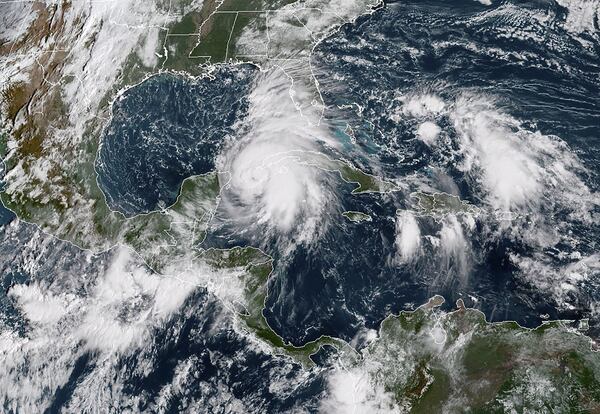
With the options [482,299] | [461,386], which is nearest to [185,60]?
[482,299]

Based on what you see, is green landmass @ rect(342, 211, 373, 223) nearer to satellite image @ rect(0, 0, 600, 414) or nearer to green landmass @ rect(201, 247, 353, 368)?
satellite image @ rect(0, 0, 600, 414)

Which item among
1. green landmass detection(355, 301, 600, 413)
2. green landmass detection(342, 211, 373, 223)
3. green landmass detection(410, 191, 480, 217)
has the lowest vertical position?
green landmass detection(355, 301, 600, 413)

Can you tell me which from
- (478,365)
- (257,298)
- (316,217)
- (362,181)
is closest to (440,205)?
(362,181)

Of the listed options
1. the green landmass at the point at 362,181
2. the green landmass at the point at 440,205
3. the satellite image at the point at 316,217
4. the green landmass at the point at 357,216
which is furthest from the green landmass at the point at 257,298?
the green landmass at the point at 440,205

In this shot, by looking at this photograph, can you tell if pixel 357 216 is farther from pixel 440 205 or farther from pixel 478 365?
pixel 478 365

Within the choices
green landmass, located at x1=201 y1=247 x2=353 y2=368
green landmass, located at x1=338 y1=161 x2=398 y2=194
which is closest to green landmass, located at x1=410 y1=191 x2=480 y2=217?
green landmass, located at x1=338 y1=161 x2=398 y2=194

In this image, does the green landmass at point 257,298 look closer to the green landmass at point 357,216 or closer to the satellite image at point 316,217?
the satellite image at point 316,217
